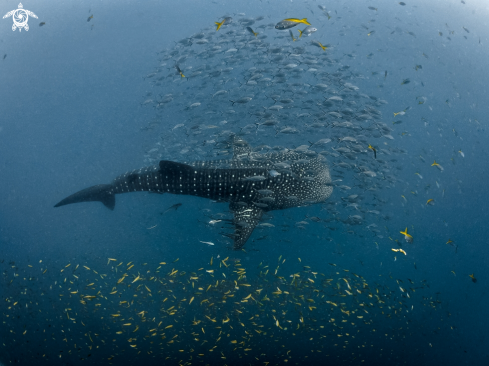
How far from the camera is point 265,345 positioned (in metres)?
9.52

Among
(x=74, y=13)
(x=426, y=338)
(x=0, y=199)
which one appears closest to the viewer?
(x=426, y=338)

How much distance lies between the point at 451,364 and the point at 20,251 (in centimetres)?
3440

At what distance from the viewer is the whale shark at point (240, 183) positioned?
19.5ft

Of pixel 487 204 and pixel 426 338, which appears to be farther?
pixel 487 204

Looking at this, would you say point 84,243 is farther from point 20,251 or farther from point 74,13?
point 74,13

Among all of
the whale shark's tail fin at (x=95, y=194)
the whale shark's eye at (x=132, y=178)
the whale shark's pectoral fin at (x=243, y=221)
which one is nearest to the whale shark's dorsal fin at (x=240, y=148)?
the whale shark's pectoral fin at (x=243, y=221)

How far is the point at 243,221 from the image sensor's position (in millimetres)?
6223

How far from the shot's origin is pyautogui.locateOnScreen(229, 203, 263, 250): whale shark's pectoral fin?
6168mm

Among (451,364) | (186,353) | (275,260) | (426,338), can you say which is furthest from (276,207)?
(451,364)

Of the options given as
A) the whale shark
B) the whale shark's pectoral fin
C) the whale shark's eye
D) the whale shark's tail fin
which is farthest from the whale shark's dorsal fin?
the whale shark's tail fin

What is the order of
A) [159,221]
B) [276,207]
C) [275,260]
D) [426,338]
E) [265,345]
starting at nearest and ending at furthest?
[276,207], [265,345], [426,338], [275,260], [159,221]

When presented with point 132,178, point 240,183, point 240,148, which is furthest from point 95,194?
point 240,148

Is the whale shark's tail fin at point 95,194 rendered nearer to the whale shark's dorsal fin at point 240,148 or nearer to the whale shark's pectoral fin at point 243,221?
the whale shark's pectoral fin at point 243,221

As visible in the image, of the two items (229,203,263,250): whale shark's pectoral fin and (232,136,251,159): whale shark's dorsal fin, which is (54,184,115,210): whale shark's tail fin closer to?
(229,203,263,250): whale shark's pectoral fin
